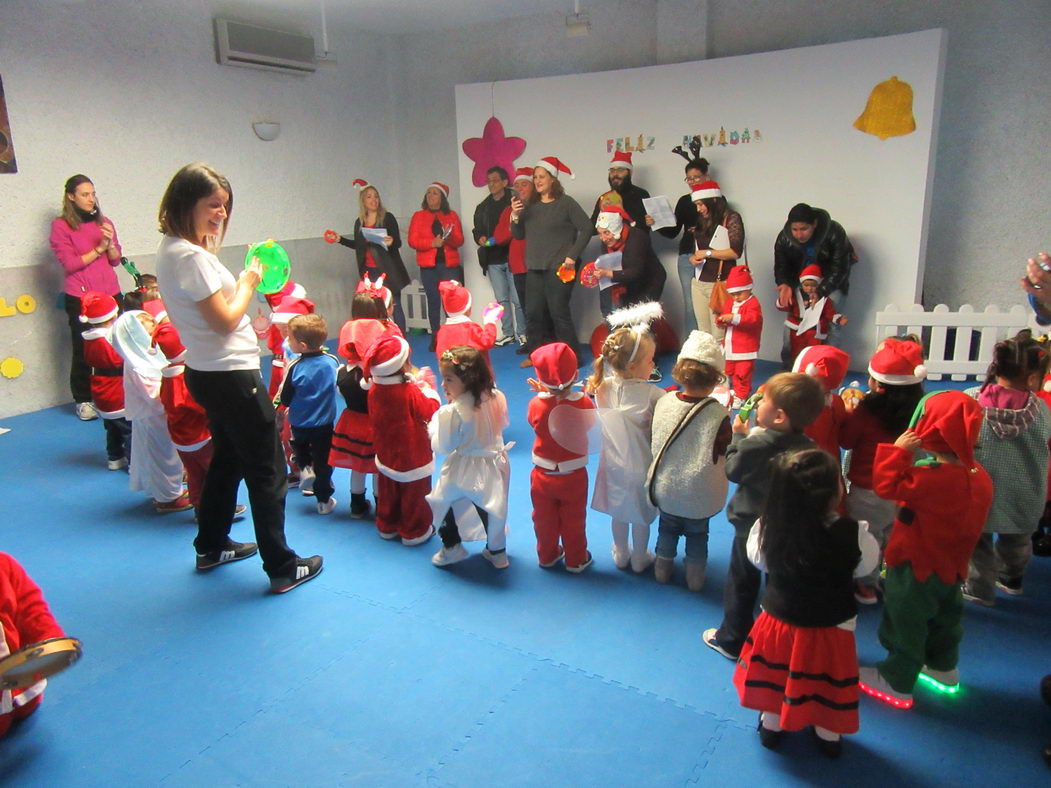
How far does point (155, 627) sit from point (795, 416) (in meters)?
2.54

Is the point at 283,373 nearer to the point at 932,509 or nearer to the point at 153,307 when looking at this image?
the point at 153,307

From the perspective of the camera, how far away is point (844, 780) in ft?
6.84

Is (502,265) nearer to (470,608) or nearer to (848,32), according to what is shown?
(848,32)

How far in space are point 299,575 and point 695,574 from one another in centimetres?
168

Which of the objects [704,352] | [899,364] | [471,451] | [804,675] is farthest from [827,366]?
[471,451]

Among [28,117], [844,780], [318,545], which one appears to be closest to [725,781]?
[844,780]

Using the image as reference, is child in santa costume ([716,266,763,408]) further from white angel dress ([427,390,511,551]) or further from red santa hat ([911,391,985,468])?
red santa hat ([911,391,985,468])

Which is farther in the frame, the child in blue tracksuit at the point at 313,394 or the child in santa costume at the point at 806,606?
the child in blue tracksuit at the point at 313,394

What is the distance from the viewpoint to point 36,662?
2.00m

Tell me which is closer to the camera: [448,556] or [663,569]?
[663,569]

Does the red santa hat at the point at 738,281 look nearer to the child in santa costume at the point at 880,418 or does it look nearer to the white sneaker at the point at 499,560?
the child in santa costume at the point at 880,418

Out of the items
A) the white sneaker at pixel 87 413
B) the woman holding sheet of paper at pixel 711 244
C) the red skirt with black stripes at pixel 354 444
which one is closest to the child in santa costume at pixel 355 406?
the red skirt with black stripes at pixel 354 444

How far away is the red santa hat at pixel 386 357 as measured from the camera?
331 centimetres

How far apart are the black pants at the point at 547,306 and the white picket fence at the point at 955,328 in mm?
2567
